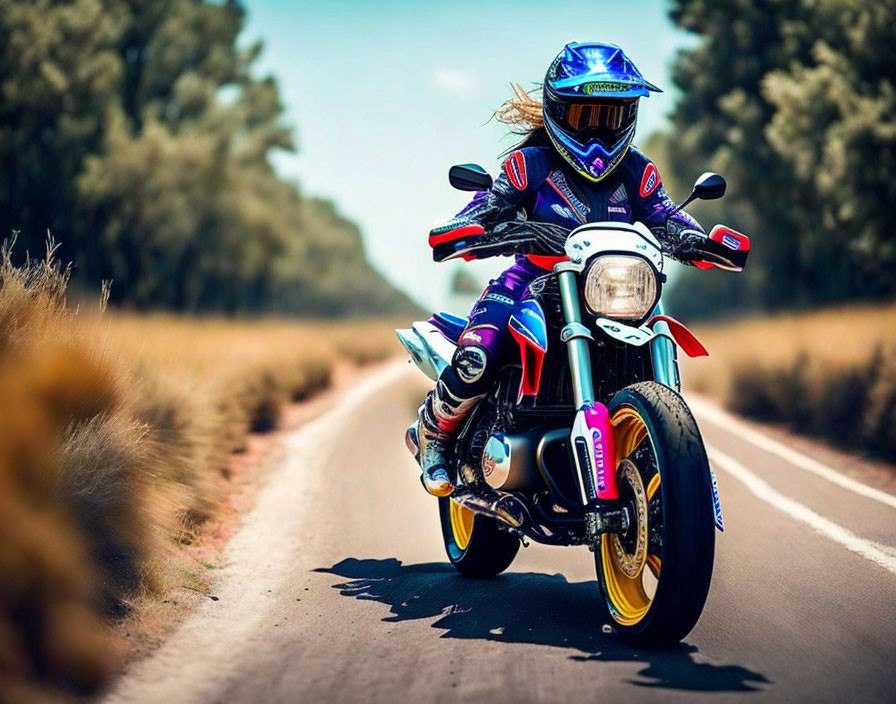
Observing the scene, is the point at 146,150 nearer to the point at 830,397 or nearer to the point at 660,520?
the point at 830,397

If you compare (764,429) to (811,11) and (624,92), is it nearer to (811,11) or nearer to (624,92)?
(624,92)

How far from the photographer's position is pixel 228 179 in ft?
155

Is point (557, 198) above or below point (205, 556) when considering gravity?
above

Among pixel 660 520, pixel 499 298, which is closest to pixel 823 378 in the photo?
pixel 499 298

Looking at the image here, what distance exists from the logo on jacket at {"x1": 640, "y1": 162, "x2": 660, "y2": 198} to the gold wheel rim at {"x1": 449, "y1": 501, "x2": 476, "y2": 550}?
6.69ft

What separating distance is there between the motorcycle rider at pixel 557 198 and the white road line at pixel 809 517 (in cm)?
222

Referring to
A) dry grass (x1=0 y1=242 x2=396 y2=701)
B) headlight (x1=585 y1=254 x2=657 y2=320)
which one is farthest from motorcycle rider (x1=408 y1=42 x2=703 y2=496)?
dry grass (x1=0 y1=242 x2=396 y2=701)

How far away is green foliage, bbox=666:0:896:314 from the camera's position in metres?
25.2

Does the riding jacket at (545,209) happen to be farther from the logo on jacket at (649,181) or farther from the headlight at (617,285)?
the headlight at (617,285)

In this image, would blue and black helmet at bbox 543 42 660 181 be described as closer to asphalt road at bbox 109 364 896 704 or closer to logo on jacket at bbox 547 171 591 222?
logo on jacket at bbox 547 171 591 222

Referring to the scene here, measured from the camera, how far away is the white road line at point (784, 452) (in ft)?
32.5

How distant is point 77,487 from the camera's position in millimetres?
5816

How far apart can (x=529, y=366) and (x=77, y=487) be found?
7.19ft

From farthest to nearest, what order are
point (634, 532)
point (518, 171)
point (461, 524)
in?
point (461, 524), point (518, 171), point (634, 532)
